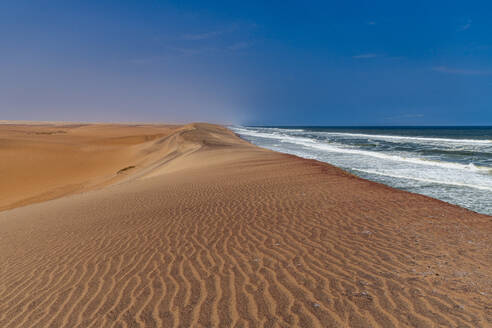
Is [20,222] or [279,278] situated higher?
[279,278]

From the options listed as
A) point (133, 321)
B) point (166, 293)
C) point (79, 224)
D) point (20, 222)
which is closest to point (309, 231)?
point (166, 293)

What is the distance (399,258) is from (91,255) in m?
5.53

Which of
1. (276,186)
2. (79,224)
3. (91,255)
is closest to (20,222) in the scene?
(79,224)

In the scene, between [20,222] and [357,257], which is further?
[20,222]

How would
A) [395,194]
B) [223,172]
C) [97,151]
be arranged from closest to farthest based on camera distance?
[395,194] → [223,172] → [97,151]

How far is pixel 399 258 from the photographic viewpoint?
197 inches

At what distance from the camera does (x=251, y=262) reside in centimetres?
500

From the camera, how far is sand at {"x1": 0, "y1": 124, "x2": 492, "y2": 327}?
365 centimetres

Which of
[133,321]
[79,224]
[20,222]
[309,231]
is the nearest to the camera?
[133,321]

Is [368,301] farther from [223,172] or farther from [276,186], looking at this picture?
[223,172]

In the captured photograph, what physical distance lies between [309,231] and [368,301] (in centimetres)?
263

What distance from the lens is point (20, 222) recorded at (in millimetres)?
8734

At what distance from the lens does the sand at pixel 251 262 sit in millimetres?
3654

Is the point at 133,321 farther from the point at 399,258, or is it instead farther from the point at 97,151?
the point at 97,151
